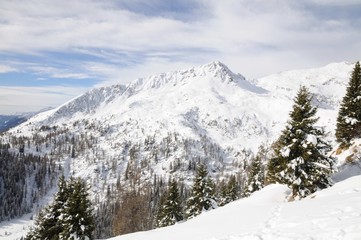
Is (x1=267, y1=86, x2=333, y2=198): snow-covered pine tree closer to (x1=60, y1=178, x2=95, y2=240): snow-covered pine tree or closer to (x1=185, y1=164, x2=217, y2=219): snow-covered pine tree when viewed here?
(x1=185, y1=164, x2=217, y2=219): snow-covered pine tree

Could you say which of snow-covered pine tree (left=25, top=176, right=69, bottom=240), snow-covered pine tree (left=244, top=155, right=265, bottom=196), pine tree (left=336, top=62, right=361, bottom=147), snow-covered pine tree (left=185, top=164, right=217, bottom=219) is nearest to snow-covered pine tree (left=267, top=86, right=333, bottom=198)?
pine tree (left=336, top=62, right=361, bottom=147)

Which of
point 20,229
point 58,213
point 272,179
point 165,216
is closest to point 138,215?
point 165,216

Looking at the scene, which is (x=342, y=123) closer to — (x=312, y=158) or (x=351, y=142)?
(x=351, y=142)

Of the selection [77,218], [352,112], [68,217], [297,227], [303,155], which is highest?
[352,112]

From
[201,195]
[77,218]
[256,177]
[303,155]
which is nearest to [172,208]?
[201,195]

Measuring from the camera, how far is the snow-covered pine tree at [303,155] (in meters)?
26.1

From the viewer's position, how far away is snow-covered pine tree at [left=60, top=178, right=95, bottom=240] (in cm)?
3155

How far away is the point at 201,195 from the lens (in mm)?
45531

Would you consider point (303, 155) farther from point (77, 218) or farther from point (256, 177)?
point (256, 177)

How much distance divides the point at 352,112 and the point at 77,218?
3361 cm

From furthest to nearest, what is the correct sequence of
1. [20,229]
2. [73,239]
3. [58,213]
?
[20,229] < [58,213] < [73,239]

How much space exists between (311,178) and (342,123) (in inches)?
531

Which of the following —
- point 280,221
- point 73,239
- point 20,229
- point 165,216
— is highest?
point 280,221

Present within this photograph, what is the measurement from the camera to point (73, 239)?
3120cm
